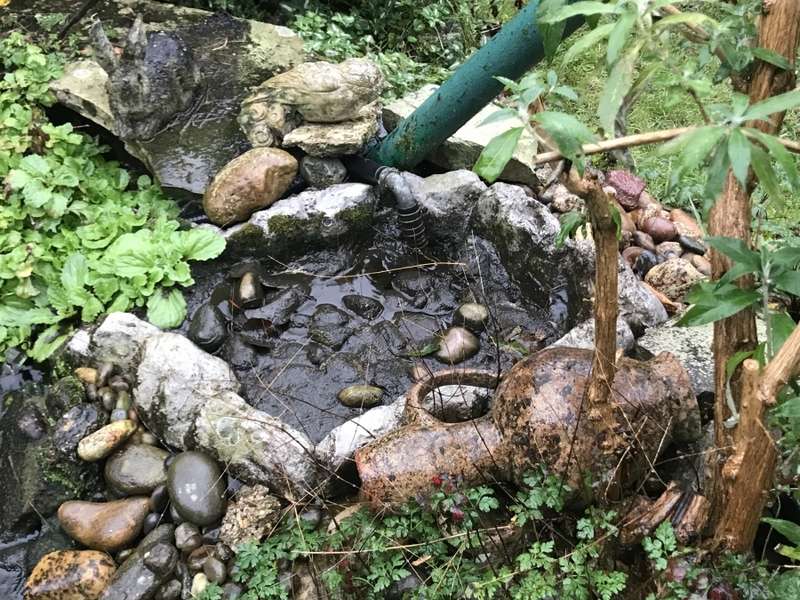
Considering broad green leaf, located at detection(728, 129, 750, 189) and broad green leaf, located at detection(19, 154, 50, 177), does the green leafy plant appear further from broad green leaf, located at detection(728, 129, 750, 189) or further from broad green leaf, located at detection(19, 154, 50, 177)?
broad green leaf, located at detection(728, 129, 750, 189)

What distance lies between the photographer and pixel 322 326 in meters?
3.54

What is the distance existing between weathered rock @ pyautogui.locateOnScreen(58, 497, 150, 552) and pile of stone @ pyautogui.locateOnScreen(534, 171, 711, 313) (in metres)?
2.85

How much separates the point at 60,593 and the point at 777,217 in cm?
475

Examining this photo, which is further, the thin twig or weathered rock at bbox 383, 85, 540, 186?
weathered rock at bbox 383, 85, 540, 186

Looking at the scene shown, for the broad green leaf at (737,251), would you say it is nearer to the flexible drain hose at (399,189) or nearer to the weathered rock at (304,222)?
the flexible drain hose at (399,189)

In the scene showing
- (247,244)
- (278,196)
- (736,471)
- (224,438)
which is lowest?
(224,438)

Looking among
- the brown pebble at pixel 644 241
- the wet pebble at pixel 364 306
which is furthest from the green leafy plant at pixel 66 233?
the brown pebble at pixel 644 241

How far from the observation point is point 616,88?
47.6 inches

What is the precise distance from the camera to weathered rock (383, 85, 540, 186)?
13.4 feet

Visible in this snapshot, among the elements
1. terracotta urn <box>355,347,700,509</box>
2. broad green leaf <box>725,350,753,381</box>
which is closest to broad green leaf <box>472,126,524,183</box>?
broad green leaf <box>725,350,753,381</box>

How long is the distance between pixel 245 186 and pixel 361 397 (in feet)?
4.92

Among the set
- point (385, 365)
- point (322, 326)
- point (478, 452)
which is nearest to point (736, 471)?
point (478, 452)

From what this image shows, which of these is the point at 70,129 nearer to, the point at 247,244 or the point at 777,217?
the point at 247,244

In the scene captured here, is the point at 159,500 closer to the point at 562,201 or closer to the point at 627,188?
the point at 562,201
